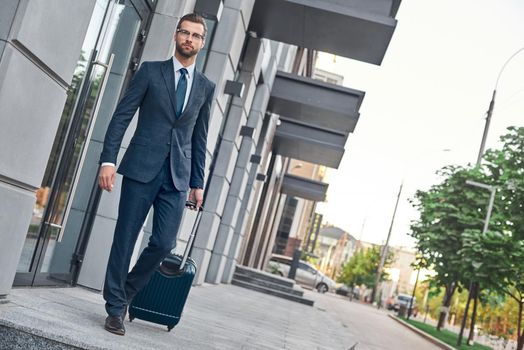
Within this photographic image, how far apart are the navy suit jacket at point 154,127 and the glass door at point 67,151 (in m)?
0.72

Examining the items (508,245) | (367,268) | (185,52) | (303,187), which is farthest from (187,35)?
(367,268)

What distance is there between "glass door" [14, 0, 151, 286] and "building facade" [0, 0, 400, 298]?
0.04 ft

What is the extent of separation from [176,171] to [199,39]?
3.09 feet

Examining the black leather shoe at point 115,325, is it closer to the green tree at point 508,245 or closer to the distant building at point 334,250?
the green tree at point 508,245

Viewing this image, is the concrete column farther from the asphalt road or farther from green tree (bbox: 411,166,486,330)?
green tree (bbox: 411,166,486,330)

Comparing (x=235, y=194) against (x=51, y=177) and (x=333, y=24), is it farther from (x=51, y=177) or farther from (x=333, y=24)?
(x=51, y=177)

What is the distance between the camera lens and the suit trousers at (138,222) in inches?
197

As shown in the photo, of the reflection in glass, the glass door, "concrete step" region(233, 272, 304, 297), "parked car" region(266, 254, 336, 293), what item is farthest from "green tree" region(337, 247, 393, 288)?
the reflection in glass

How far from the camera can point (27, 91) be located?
181 inches

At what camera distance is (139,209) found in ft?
16.6

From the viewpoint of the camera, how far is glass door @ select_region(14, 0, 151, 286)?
6305 mm

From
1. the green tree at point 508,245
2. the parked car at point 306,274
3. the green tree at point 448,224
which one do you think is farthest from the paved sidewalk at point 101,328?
the parked car at point 306,274

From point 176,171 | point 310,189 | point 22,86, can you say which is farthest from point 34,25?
point 310,189

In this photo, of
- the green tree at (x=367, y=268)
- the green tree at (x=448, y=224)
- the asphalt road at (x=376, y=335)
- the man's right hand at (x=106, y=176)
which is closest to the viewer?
the man's right hand at (x=106, y=176)
